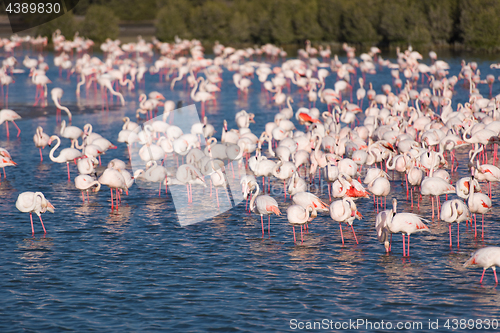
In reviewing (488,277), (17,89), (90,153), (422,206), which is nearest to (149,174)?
(90,153)

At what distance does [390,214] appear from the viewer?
10.2m

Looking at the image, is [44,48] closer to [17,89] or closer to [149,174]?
[17,89]

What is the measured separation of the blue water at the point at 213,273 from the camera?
8.43 m

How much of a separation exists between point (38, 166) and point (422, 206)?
32.4 feet

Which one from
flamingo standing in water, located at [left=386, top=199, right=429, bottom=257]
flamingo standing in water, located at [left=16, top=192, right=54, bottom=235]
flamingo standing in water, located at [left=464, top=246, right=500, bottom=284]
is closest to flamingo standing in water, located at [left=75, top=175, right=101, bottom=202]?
flamingo standing in water, located at [left=16, top=192, right=54, bottom=235]
